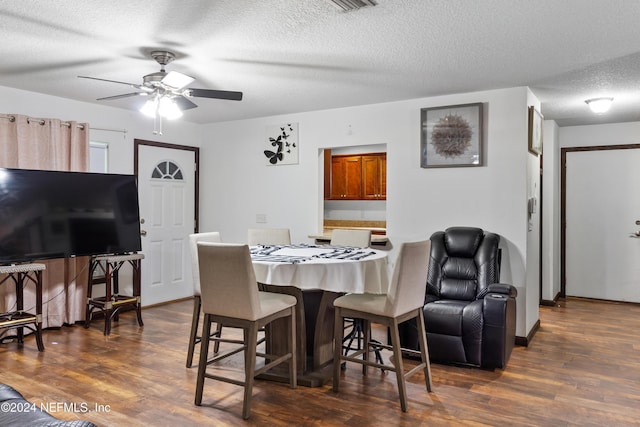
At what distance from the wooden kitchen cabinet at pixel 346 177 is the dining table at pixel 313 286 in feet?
11.2

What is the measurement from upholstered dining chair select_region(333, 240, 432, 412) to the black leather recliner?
1.86ft

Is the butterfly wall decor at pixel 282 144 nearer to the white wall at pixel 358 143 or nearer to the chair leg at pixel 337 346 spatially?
the white wall at pixel 358 143

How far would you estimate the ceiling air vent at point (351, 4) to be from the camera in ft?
8.20

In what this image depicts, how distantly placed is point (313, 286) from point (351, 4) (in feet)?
5.62

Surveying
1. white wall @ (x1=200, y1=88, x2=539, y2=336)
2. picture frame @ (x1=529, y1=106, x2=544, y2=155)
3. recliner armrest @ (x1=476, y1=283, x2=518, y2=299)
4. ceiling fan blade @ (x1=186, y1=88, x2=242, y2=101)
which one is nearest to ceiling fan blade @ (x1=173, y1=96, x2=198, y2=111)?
ceiling fan blade @ (x1=186, y1=88, x2=242, y2=101)

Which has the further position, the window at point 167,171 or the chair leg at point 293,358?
the window at point 167,171

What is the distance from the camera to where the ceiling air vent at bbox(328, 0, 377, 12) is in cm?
250

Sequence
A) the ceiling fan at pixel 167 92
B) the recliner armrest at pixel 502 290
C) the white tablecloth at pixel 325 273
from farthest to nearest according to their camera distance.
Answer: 1. the recliner armrest at pixel 502 290
2. the ceiling fan at pixel 167 92
3. the white tablecloth at pixel 325 273

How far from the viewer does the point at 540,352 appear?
409 cm

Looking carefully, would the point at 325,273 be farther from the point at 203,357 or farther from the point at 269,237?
the point at 269,237

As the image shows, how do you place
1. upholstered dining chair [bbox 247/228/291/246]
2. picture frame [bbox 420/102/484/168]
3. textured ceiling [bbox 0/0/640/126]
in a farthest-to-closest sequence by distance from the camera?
upholstered dining chair [bbox 247/228/291/246]
picture frame [bbox 420/102/484/168]
textured ceiling [bbox 0/0/640/126]

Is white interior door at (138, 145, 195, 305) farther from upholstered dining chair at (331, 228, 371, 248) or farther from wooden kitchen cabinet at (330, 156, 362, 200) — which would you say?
upholstered dining chair at (331, 228, 371, 248)

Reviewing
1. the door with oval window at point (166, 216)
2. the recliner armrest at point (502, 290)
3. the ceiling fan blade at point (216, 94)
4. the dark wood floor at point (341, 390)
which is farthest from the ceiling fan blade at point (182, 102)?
the recliner armrest at point (502, 290)

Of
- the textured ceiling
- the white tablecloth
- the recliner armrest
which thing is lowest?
the recliner armrest
